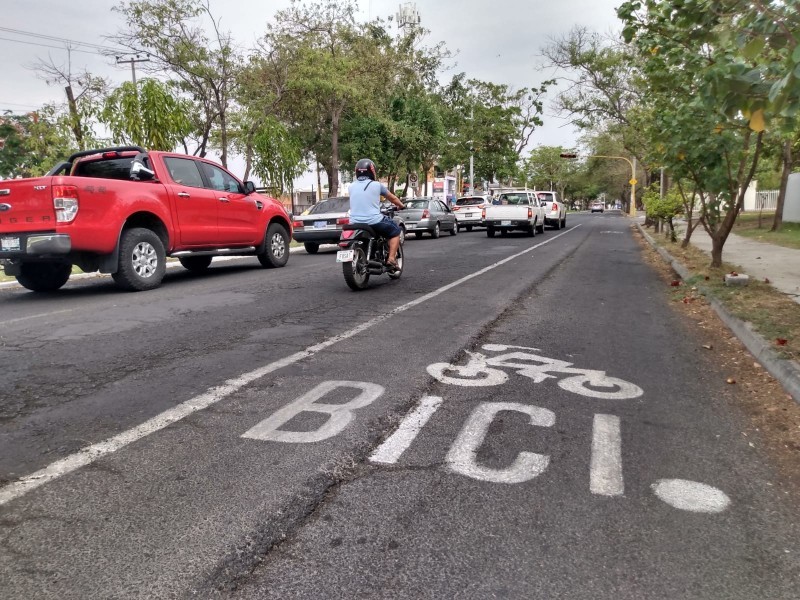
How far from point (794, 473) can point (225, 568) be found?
2884 millimetres

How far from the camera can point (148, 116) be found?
1731 cm

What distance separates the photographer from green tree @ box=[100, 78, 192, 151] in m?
17.3

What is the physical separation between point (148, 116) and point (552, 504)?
17.7 meters

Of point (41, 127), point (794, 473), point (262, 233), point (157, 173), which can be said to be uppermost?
point (41, 127)

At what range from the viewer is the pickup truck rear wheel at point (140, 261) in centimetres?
880

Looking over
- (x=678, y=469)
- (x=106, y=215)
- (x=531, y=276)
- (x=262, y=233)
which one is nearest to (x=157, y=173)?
(x=106, y=215)

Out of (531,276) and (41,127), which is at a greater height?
(41,127)

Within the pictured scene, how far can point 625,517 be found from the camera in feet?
8.71

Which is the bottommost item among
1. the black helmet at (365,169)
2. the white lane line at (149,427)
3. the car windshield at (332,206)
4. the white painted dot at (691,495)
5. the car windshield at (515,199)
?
the white painted dot at (691,495)

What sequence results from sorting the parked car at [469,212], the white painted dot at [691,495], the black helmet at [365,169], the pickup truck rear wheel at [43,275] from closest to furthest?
the white painted dot at [691,495], the black helmet at [365,169], the pickup truck rear wheel at [43,275], the parked car at [469,212]

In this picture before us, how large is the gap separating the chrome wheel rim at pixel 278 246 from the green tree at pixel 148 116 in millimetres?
7315

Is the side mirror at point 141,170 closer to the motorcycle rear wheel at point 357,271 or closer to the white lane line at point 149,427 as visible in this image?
the motorcycle rear wheel at point 357,271

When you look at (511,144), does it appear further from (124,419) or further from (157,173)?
(124,419)

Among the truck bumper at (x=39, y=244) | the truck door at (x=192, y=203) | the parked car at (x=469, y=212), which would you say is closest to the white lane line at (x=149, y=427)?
the truck bumper at (x=39, y=244)
